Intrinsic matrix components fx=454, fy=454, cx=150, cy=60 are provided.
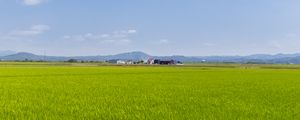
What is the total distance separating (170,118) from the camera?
9367mm

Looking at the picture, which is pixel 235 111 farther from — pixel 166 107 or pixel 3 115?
pixel 3 115

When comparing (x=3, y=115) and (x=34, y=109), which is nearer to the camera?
(x=3, y=115)

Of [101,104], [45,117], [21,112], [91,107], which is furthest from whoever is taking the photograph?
[101,104]

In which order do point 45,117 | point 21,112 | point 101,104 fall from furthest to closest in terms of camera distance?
point 101,104 → point 21,112 → point 45,117

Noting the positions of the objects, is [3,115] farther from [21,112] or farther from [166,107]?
[166,107]

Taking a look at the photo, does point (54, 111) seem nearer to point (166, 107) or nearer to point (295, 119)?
point (166, 107)

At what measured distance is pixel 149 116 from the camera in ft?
31.4

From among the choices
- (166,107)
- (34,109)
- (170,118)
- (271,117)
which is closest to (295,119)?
(271,117)

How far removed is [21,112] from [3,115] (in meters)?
0.48

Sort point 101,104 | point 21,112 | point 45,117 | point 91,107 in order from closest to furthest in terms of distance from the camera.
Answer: point 45,117 → point 21,112 → point 91,107 → point 101,104

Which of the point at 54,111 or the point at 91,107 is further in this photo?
the point at 91,107

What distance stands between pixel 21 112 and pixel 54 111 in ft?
2.42

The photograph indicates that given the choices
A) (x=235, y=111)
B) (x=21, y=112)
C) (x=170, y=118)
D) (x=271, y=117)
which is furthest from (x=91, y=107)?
(x=271, y=117)

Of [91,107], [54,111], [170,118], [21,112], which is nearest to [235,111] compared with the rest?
[170,118]
